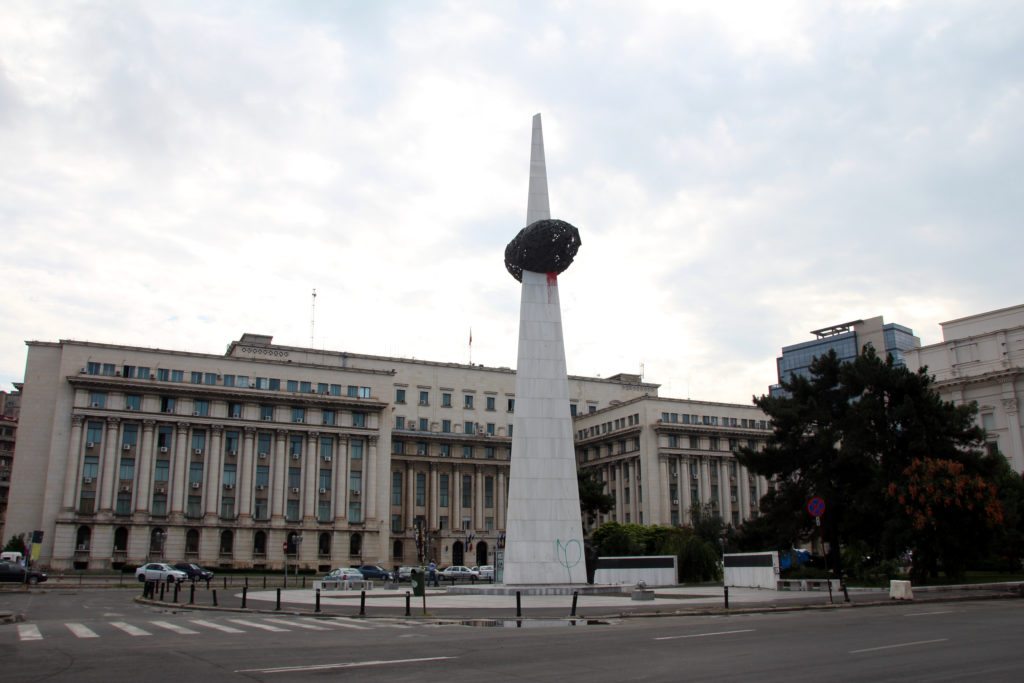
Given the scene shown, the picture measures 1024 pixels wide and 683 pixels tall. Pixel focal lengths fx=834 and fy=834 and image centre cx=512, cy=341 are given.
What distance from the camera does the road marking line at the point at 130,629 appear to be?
1958 cm

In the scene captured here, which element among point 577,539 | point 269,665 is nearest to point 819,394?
point 577,539

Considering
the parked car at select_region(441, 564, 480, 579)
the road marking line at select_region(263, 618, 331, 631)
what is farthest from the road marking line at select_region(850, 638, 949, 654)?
the parked car at select_region(441, 564, 480, 579)

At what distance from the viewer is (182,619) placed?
25375mm

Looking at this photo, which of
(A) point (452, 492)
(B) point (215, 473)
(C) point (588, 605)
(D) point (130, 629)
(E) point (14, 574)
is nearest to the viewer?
(D) point (130, 629)

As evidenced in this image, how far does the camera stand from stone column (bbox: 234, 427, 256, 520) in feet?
276

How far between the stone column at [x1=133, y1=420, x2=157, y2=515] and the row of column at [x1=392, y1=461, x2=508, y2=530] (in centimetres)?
2939

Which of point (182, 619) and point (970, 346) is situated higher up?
point (970, 346)

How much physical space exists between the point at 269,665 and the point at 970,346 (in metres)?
85.9

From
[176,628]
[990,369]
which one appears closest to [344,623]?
[176,628]

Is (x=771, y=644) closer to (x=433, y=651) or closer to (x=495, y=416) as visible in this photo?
(x=433, y=651)

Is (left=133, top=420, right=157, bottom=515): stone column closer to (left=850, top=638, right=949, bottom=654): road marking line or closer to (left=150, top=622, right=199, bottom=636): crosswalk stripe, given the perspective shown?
(left=150, top=622, right=199, bottom=636): crosswalk stripe

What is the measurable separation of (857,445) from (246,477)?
202 feet

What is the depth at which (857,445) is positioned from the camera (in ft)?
143

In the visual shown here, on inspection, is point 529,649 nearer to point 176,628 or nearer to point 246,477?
point 176,628
